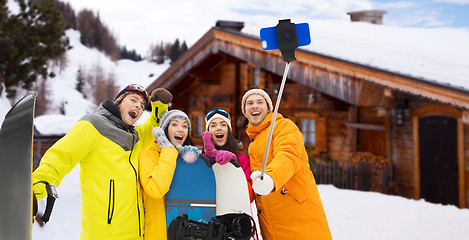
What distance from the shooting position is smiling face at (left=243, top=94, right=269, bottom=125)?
10.2 feet

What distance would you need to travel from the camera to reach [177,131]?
2887 mm

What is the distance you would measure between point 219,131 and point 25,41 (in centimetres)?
1298

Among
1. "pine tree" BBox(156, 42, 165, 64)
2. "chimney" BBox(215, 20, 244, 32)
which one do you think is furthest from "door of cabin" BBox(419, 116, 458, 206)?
"pine tree" BBox(156, 42, 165, 64)

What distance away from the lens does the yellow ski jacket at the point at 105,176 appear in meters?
2.63

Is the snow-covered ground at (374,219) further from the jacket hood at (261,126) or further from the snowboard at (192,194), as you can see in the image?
the snowboard at (192,194)

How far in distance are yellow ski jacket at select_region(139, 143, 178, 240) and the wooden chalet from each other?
572 cm

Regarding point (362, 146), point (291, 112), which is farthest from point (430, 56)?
point (291, 112)

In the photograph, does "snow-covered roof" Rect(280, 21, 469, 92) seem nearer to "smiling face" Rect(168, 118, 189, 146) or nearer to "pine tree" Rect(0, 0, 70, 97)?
"smiling face" Rect(168, 118, 189, 146)

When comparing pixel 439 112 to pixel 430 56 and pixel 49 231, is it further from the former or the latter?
pixel 49 231

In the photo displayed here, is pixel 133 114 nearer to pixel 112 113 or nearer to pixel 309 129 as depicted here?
pixel 112 113

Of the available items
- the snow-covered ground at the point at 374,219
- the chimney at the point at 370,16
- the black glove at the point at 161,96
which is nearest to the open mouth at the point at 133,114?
the black glove at the point at 161,96

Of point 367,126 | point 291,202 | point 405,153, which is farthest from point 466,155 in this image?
point 291,202

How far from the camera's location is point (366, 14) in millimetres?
17047

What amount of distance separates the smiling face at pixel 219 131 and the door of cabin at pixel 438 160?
6799 millimetres
